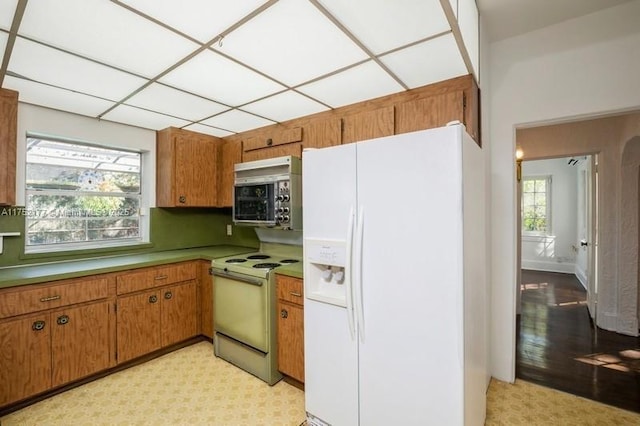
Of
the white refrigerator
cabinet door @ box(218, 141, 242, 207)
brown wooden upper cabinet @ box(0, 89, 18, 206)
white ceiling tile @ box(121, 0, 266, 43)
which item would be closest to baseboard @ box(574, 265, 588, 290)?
the white refrigerator

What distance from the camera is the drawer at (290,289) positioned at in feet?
7.42

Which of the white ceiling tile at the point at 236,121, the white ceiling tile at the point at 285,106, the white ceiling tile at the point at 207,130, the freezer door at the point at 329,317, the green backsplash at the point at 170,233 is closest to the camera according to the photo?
the freezer door at the point at 329,317

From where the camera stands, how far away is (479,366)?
5.76 ft

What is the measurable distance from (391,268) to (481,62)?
173cm

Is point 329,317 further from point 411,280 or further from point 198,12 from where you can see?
point 198,12

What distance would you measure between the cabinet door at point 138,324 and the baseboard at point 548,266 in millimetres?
7794

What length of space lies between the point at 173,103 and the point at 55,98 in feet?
3.06

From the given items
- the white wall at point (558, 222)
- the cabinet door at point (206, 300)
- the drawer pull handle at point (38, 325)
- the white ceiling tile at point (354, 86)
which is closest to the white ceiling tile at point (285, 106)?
the white ceiling tile at point (354, 86)

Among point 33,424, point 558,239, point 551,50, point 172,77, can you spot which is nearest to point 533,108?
point 551,50

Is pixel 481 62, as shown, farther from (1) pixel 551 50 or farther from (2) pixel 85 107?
(2) pixel 85 107

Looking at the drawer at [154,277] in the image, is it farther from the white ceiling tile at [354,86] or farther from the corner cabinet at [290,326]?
the white ceiling tile at [354,86]

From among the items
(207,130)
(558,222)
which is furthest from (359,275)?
(558,222)

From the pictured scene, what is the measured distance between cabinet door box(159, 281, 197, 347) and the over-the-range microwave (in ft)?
2.96

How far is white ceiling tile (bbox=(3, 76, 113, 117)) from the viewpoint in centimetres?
212
